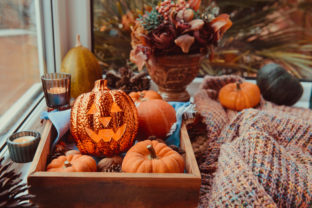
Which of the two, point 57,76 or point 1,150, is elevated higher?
point 57,76

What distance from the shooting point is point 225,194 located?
621mm

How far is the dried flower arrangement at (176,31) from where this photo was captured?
3.27ft

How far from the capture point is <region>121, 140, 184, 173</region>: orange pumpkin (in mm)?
630

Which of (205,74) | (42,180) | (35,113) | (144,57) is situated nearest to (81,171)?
(42,180)

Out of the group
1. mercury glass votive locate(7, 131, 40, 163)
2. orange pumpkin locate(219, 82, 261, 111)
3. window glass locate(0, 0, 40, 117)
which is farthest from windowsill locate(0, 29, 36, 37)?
orange pumpkin locate(219, 82, 261, 111)

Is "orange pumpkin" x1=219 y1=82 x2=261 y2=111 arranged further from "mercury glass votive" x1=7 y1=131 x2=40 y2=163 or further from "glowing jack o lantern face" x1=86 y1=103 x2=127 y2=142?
"mercury glass votive" x1=7 y1=131 x2=40 y2=163

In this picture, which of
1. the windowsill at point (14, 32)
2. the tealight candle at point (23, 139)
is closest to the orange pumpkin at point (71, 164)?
the tealight candle at point (23, 139)

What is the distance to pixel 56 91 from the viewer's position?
89 cm

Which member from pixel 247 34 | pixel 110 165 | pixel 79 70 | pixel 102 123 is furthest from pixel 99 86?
pixel 247 34

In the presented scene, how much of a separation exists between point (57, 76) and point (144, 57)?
315 mm

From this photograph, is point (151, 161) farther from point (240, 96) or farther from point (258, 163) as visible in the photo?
point (240, 96)

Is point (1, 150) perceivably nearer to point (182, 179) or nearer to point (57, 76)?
point (57, 76)

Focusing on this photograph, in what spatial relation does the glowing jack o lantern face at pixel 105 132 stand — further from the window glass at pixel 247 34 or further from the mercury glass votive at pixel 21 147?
the window glass at pixel 247 34

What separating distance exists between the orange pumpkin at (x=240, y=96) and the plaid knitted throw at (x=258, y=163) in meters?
0.19
